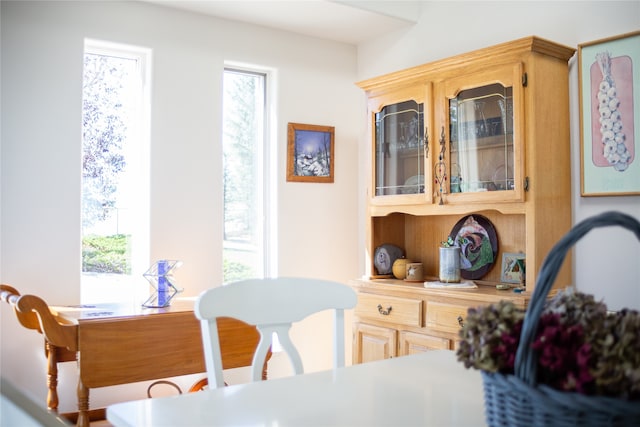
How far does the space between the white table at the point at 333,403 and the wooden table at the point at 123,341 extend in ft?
5.03

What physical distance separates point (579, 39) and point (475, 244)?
42.8 inches

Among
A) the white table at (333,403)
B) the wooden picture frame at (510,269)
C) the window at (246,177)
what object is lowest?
the white table at (333,403)

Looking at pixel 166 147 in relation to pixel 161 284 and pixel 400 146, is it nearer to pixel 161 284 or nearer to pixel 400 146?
pixel 161 284

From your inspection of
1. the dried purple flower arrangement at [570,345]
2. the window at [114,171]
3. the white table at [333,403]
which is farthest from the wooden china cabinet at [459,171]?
the dried purple flower arrangement at [570,345]

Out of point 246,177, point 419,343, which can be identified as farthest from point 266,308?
point 246,177

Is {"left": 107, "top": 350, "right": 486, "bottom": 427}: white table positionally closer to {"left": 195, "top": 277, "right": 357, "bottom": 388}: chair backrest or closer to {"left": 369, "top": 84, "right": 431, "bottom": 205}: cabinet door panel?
{"left": 195, "top": 277, "right": 357, "bottom": 388}: chair backrest

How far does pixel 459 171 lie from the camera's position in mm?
3020

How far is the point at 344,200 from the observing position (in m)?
4.16

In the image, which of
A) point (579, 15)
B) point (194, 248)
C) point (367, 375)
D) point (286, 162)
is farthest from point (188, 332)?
point (579, 15)

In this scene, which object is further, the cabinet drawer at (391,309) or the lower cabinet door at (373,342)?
the lower cabinet door at (373,342)

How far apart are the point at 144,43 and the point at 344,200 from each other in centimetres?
157

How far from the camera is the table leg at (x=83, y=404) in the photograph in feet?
8.46

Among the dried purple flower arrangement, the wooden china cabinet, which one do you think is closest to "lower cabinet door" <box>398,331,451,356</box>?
the wooden china cabinet

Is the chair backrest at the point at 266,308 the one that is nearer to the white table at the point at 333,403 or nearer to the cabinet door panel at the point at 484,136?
the white table at the point at 333,403
